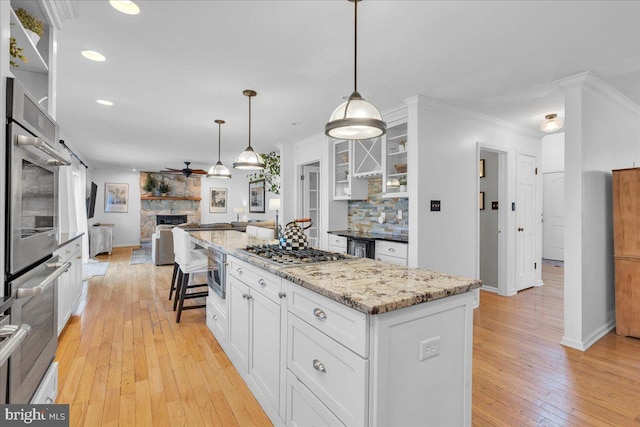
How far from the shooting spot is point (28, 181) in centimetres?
135

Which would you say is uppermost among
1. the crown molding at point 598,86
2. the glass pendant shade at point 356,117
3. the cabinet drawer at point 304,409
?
the crown molding at point 598,86

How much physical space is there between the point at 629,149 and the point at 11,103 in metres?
5.36

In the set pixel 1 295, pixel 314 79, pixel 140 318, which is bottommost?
pixel 140 318

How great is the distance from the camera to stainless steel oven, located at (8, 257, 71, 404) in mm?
1209

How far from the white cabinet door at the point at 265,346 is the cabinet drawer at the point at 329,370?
17cm

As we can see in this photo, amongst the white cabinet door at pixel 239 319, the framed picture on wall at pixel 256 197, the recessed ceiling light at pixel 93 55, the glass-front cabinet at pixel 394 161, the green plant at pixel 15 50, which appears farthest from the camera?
the framed picture on wall at pixel 256 197

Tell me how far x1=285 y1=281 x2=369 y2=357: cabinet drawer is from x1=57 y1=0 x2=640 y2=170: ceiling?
171 centimetres

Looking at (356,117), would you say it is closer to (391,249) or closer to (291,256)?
(291,256)

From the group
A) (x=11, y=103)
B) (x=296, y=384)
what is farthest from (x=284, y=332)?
(x=11, y=103)

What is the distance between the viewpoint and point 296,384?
1620 mm

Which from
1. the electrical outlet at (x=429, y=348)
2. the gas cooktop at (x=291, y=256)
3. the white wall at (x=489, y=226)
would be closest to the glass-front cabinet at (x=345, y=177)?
the white wall at (x=489, y=226)

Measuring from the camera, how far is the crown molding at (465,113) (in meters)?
3.59

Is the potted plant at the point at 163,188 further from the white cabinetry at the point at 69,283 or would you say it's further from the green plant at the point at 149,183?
the white cabinetry at the point at 69,283

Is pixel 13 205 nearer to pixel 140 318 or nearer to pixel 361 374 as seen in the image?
pixel 361 374
